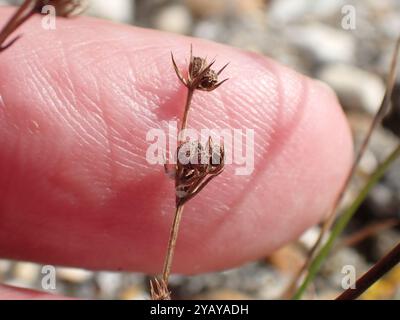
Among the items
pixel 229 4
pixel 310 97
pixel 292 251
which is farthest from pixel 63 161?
pixel 229 4

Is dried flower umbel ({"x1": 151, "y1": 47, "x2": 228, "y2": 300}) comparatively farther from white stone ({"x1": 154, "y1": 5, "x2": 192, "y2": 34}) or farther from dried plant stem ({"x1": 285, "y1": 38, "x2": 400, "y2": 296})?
white stone ({"x1": 154, "y1": 5, "x2": 192, "y2": 34})

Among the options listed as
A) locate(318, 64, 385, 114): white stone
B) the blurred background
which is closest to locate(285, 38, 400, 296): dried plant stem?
the blurred background

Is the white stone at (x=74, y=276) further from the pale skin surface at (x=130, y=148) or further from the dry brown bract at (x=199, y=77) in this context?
the dry brown bract at (x=199, y=77)

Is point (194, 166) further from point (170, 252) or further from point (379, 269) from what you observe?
point (379, 269)

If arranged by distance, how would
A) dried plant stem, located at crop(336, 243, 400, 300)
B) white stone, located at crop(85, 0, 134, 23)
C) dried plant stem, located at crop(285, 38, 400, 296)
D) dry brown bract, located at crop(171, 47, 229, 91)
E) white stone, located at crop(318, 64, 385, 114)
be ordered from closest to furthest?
dried plant stem, located at crop(336, 243, 400, 300) → dry brown bract, located at crop(171, 47, 229, 91) → dried plant stem, located at crop(285, 38, 400, 296) → white stone, located at crop(318, 64, 385, 114) → white stone, located at crop(85, 0, 134, 23)

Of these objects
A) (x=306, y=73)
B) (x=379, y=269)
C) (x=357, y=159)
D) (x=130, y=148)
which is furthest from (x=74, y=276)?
(x=379, y=269)

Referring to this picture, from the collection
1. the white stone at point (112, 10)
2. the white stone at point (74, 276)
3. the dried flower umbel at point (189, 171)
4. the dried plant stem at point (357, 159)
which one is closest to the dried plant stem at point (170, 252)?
the dried flower umbel at point (189, 171)
